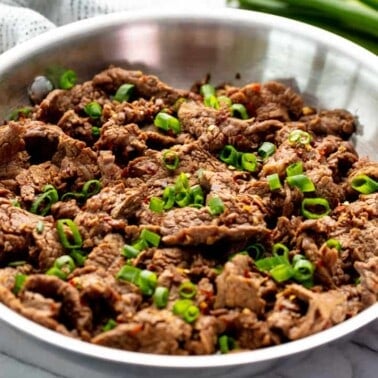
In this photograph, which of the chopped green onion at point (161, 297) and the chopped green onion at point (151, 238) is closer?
the chopped green onion at point (161, 297)

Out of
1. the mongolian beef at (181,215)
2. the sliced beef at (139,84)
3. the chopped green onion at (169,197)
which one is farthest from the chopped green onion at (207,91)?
the chopped green onion at (169,197)

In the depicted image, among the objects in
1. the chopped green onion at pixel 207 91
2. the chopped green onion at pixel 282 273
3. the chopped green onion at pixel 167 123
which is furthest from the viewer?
the chopped green onion at pixel 207 91

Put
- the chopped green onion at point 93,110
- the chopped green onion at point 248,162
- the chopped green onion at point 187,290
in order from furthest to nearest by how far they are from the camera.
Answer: the chopped green onion at point 93,110, the chopped green onion at point 248,162, the chopped green onion at point 187,290

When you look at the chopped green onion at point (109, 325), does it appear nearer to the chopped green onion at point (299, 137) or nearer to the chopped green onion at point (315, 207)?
the chopped green onion at point (315, 207)

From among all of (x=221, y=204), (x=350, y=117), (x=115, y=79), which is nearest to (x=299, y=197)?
(x=221, y=204)

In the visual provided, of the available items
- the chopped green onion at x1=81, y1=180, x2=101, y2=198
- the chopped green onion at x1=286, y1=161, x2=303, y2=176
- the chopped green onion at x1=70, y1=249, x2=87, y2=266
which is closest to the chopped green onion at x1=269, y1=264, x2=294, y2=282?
the chopped green onion at x1=286, y1=161, x2=303, y2=176

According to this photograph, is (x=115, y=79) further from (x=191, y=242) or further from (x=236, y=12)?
(x=191, y=242)

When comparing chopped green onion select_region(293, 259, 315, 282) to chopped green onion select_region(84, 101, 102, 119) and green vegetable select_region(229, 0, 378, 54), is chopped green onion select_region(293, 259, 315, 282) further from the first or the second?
green vegetable select_region(229, 0, 378, 54)

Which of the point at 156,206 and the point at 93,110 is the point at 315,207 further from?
the point at 93,110
